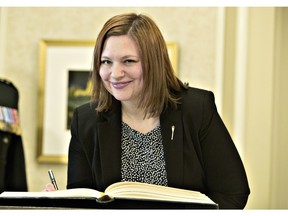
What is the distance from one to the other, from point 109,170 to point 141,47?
0.35 metres

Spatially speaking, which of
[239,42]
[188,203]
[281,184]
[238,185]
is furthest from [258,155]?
Answer: [188,203]

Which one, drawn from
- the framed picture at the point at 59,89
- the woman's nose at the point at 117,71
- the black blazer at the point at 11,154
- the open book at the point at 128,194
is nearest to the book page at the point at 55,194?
the open book at the point at 128,194

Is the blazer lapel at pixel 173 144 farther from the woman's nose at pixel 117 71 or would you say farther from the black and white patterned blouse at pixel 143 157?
the woman's nose at pixel 117 71

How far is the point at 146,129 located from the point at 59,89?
51.5 inches

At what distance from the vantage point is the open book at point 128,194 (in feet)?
2.54

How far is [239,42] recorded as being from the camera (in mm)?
2451

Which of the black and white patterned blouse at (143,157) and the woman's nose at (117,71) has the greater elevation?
the woman's nose at (117,71)

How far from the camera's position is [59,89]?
2.57 m

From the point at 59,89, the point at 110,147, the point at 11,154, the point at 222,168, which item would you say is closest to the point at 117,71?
the point at 110,147

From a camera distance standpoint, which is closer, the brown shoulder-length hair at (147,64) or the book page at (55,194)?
the book page at (55,194)

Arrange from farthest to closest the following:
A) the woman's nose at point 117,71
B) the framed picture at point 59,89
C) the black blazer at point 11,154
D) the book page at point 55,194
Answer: the framed picture at point 59,89 < the black blazer at point 11,154 < the woman's nose at point 117,71 < the book page at point 55,194

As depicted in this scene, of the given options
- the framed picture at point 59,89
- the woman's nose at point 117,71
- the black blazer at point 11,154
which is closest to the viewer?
the woman's nose at point 117,71

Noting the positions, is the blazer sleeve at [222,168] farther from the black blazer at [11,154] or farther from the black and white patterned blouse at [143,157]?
the black blazer at [11,154]

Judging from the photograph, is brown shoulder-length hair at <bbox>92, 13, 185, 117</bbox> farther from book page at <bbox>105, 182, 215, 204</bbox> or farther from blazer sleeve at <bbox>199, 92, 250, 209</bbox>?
book page at <bbox>105, 182, 215, 204</bbox>
